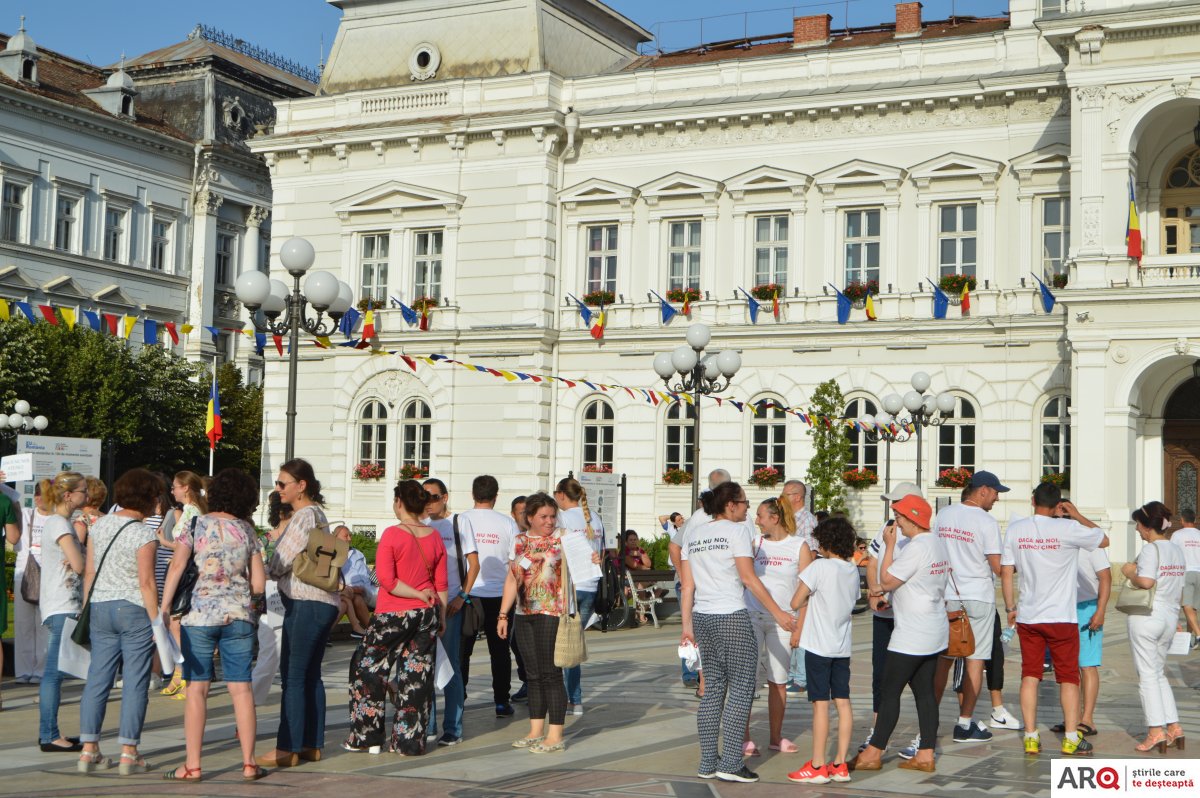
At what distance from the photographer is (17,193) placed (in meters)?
50.6

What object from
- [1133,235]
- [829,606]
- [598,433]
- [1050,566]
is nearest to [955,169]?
[1133,235]

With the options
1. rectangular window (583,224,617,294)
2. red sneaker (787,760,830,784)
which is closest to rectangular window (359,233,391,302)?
rectangular window (583,224,617,294)

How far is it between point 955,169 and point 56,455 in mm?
20229

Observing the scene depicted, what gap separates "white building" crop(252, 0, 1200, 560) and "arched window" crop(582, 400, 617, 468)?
6 cm

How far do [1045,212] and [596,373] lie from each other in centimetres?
1120

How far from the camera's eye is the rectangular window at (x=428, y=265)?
3981 centimetres

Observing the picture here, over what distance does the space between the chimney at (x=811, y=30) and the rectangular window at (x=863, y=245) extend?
5.60 meters

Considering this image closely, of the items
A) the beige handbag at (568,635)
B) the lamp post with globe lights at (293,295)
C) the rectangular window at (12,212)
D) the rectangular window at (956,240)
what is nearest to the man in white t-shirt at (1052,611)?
the beige handbag at (568,635)

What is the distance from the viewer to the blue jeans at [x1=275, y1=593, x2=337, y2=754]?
1112 centimetres

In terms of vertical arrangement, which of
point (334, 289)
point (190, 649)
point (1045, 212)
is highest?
point (1045, 212)

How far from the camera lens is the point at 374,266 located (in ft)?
133

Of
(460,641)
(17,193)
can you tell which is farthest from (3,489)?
(17,193)

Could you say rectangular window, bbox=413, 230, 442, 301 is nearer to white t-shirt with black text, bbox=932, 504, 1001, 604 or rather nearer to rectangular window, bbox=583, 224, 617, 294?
rectangular window, bbox=583, 224, 617, 294

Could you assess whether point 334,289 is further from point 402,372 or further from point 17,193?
point 17,193
